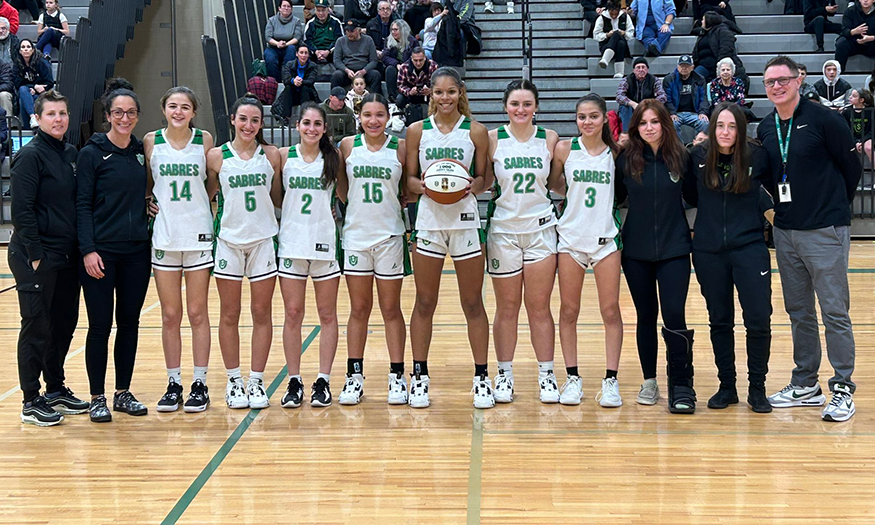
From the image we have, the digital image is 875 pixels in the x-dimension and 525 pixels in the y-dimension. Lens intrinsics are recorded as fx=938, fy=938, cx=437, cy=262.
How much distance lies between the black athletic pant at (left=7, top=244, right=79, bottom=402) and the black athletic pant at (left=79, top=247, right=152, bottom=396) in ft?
0.44

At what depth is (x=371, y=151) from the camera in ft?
17.0

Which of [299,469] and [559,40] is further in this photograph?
[559,40]

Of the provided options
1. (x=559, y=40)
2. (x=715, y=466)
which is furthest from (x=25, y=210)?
(x=559, y=40)

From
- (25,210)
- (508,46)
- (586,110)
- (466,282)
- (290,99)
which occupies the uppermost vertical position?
(508,46)

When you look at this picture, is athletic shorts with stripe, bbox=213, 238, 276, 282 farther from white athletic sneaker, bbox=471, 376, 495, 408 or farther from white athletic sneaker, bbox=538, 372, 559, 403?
white athletic sneaker, bbox=538, 372, 559, 403

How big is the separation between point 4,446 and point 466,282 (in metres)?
2.52

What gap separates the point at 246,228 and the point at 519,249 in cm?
150

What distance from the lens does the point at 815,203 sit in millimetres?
4844

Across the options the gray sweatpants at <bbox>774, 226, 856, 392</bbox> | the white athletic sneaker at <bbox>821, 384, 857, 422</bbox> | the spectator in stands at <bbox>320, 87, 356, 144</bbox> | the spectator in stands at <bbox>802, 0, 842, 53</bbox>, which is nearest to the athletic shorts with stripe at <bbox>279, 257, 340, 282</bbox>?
the gray sweatpants at <bbox>774, 226, 856, 392</bbox>

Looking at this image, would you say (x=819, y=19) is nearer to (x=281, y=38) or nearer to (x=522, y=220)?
(x=281, y=38)

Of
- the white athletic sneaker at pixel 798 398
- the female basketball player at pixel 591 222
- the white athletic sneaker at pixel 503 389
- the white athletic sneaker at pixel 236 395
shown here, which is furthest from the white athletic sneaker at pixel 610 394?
the white athletic sneaker at pixel 236 395

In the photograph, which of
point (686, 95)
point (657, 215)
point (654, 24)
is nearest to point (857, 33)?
point (654, 24)

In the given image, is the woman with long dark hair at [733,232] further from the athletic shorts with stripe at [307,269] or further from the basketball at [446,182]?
the athletic shorts with stripe at [307,269]

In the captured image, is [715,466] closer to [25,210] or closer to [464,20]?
[25,210]
